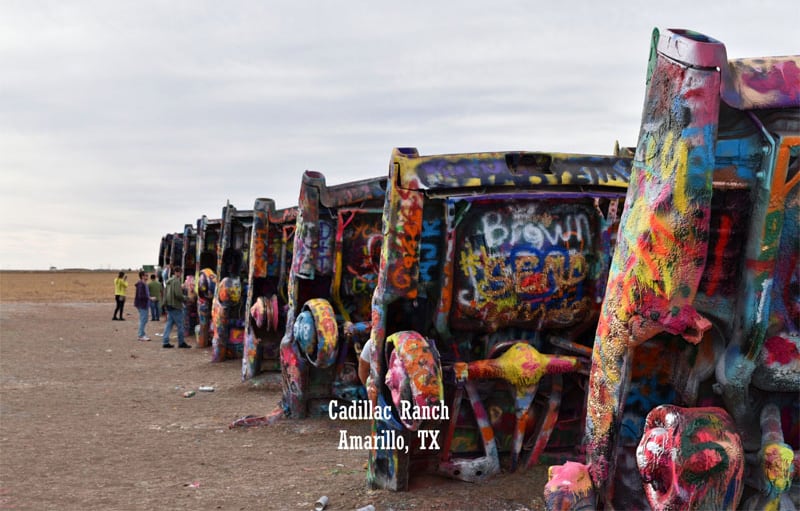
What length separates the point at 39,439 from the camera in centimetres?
914

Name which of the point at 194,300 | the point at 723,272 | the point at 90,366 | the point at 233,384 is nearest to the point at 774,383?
the point at 723,272

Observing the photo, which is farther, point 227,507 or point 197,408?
point 197,408

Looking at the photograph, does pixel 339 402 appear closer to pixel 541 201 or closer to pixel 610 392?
pixel 541 201

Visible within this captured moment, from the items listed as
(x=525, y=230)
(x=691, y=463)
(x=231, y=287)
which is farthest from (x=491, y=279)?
(x=231, y=287)

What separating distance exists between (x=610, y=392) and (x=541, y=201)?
7.01 ft

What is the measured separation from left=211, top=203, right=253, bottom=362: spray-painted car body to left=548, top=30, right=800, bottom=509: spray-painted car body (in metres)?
11.3

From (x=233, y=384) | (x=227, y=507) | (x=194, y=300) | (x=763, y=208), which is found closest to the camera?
(x=763, y=208)

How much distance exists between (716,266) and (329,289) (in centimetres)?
615

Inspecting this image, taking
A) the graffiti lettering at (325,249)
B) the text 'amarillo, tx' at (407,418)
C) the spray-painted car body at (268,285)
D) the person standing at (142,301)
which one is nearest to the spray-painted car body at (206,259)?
the person standing at (142,301)

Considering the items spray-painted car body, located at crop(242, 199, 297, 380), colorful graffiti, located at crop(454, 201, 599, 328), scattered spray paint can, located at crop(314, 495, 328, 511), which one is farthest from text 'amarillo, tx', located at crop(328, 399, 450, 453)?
spray-painted car body, located at crop(242, 199, 297, 380)

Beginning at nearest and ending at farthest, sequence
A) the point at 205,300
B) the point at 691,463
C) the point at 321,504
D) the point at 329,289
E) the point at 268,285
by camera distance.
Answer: the point at 691,463
the point at 321,504
the point at 329,289
the point at 268,285
the point at 205,300

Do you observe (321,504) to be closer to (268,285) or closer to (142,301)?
(268,285)

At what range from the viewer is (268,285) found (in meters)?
12.6

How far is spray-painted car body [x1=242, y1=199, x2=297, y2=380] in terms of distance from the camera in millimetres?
12156
